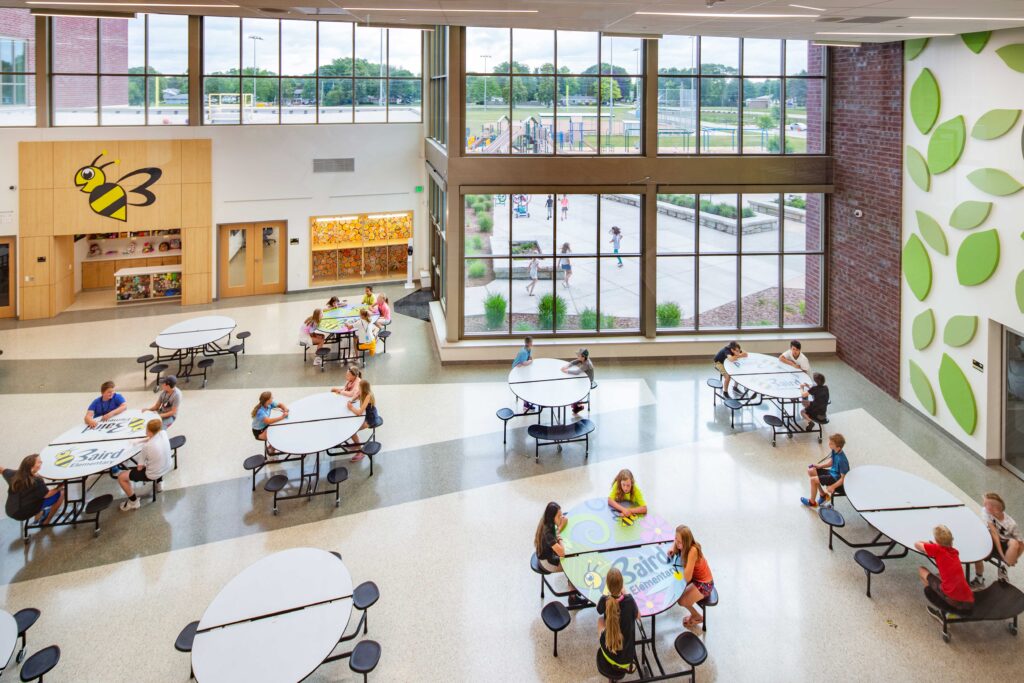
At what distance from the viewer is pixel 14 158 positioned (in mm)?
15727

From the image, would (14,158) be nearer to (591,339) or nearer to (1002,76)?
(591,339)

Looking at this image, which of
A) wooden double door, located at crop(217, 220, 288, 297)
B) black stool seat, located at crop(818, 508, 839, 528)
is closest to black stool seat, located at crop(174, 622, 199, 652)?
black stool seat, located at crop(818, 508, 839, 528)

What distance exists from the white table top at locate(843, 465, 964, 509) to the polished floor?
0.63 metres

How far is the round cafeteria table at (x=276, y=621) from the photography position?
4.86 meters

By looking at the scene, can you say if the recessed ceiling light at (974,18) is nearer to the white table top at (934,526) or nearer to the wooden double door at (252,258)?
the white table top at (934,526)

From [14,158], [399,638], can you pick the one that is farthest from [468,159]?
[14,158]

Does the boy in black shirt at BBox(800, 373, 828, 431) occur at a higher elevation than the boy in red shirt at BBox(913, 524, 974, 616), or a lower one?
higher

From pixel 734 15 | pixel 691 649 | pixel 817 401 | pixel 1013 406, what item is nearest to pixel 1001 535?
pixel 691 649

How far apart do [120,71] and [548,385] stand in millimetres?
14253

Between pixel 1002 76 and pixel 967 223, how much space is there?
1.95 m

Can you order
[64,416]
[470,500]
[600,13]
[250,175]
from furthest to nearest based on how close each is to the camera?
[250,175] → [64,416] → [470,500] → [600,13]

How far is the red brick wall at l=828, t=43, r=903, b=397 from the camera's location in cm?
1170

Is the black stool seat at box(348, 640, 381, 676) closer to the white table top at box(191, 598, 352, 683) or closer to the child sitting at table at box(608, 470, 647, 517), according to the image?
the white table top at box(191, 598, 352, 683)

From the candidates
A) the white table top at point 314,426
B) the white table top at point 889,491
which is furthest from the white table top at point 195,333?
the white table top at point 889,491
